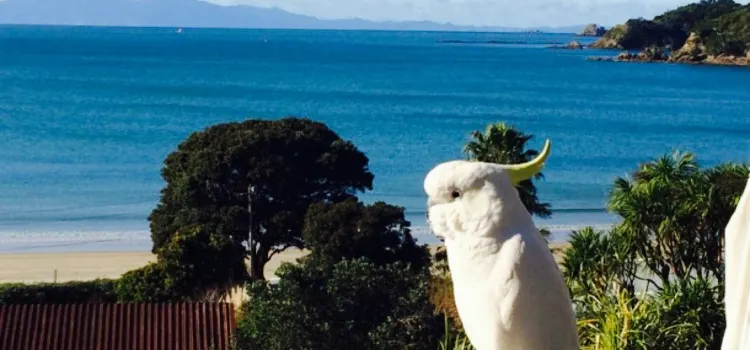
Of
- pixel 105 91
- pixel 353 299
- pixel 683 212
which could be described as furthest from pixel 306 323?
pixel 105 91

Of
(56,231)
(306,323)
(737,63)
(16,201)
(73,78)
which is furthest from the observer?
(737,63)

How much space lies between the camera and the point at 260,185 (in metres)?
23.0

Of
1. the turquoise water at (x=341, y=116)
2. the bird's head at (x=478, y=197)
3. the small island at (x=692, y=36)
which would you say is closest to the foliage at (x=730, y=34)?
the small island at (x=692, y=36)

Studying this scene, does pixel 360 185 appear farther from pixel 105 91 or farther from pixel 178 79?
pixel 178 79

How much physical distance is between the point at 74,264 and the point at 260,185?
725 centimetres

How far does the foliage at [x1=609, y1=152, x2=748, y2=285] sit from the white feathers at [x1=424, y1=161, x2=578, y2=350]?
365 inches

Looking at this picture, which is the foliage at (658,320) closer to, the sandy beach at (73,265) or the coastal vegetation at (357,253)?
the coastal vegetation at (357,253)

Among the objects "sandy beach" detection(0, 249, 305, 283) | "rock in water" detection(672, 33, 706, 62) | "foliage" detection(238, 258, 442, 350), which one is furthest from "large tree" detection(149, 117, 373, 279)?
"rock in water" detection(672, 33, 706, 62)

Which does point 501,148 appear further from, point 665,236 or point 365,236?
point 665,236

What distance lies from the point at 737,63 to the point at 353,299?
97.8m

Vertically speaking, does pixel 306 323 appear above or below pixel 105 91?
below

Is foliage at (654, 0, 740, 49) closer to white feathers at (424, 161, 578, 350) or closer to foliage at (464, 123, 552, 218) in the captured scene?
foliage at (464, 123, 552, 218)

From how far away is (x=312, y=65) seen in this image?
10525cm

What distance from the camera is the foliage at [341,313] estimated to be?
11281mm
